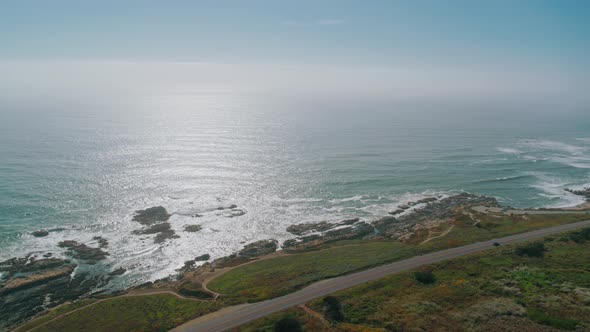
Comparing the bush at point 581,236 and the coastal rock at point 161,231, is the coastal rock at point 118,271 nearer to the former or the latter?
the coastal rock at point 161,231

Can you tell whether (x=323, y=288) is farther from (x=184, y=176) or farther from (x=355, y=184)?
(x=184, y=176)

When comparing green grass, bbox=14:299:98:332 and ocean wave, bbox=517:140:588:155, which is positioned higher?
ocean wave, bbox=517:140:588:155

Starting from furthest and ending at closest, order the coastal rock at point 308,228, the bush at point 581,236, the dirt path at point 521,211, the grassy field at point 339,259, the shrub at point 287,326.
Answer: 1. the dirt path at point 521,211
2. the coastal rock at point 308,228
3. the bush at point 581,236
4. the grassy field at point 339,259
5. the shrub at point 287,326

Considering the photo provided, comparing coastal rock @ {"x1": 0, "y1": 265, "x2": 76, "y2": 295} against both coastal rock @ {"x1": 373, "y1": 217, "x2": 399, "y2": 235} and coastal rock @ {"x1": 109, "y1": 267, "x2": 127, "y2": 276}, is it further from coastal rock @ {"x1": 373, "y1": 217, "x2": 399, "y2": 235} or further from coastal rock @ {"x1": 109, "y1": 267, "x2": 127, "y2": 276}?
coastal rock @ {"x1": 373, "y1": 217, "x2": 399, "y2": 235}

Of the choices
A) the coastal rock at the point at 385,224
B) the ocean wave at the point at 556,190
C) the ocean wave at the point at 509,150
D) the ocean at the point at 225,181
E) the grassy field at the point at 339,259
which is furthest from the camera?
the ocean wave at the point at 509,150

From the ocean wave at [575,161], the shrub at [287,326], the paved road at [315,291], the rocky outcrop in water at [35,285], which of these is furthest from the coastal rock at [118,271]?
the ocean wave at [575,161]

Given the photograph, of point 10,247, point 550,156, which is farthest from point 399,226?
point 550,156

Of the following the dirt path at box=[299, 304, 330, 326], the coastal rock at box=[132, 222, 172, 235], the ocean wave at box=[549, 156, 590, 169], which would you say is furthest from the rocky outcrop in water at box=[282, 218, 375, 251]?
the ocean wave at box=[549, 156, 590, 169]
